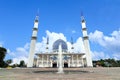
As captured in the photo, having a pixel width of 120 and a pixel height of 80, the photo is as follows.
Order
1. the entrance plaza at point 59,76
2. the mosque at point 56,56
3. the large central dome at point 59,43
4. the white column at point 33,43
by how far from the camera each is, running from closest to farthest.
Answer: the entrance plaza at point 59,76, the white column at point 33,43, the mosque at point 56,56, the large central dome at point 59,43

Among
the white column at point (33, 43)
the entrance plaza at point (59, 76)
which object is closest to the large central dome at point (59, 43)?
the white column at point (33, 43)

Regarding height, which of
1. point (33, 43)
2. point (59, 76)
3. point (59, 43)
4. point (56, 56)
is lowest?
point (59, 76)

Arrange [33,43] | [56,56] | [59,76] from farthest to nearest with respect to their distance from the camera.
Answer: [56,56], [33,43], [59,76]

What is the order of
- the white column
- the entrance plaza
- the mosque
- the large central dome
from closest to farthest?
the entrance plaza
the white column
the mosque
the large central dome

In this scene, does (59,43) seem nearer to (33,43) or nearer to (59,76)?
(33,43)

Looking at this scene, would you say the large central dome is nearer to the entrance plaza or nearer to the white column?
the white column

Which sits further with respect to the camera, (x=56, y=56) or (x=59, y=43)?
(x=59, y=43)

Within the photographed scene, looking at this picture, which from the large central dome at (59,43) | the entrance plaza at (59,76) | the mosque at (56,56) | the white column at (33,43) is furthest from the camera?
the large central dome at (59,43)

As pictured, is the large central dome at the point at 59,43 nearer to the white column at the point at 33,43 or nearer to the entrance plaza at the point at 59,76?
the white column at the point at 33,43

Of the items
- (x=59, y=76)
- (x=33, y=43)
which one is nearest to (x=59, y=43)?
(x=33, y=43)

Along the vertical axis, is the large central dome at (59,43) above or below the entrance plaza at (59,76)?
above

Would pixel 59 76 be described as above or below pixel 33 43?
below

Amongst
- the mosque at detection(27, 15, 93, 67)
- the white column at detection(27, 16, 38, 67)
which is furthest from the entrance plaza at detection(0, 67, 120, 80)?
the mosque at detection(27, 15, 93, 67)

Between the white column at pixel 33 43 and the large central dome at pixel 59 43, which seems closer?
the white column at pixel 33 43
